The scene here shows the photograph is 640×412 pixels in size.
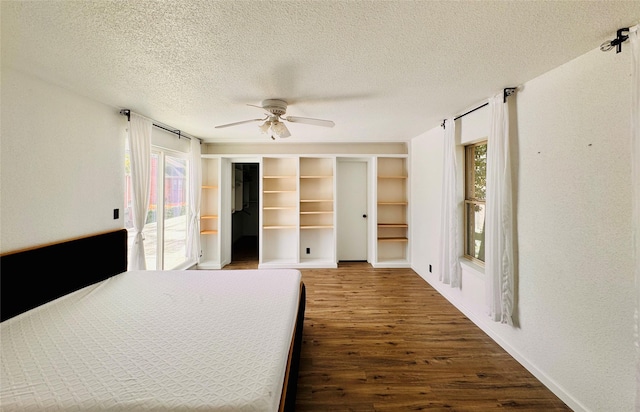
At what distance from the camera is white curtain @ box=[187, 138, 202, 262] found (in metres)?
4.13

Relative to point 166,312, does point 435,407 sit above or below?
below

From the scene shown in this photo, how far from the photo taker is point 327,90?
7.14 ft

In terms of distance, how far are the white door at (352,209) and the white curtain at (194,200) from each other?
270 cm

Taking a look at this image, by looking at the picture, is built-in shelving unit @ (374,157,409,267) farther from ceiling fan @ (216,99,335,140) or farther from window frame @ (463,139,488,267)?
ceiling fan @ (216,99,335,140)

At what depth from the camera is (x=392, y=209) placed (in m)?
4.75

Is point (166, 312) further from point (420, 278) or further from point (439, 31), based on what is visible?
point (420, 278)

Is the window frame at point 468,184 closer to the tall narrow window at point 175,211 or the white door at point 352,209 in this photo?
the white door at point 352,209

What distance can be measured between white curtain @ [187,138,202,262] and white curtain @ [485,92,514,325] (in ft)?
14.4

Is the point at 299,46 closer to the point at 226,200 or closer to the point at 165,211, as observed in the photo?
the point at 165,211

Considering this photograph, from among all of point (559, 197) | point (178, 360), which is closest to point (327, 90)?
point (559, 197)

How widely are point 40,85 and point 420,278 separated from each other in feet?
16.9

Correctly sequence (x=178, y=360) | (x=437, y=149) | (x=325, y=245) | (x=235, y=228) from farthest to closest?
(x=235, y=228) < (x=325, y=245) < (x=437, y=149) < (x=178, y=360)

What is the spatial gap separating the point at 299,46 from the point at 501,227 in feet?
7.49

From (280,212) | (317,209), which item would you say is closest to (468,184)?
(317,209)
